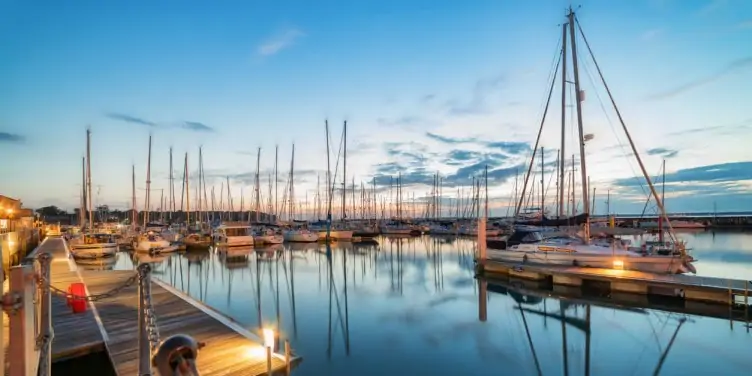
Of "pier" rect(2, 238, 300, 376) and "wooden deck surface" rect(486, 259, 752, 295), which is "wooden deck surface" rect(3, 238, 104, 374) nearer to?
"pier" rect(2, 238, 300, 376)

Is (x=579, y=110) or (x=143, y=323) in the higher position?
(x=579, y=110)

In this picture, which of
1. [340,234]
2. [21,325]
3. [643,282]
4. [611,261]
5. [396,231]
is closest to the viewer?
[21,325]

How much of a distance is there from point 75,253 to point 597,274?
1570 inches

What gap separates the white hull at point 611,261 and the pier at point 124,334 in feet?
56.7

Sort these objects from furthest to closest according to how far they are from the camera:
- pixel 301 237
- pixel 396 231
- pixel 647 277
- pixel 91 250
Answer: pixel 396 231, pixel 301 237, pixel 91 250, pixel 647 277

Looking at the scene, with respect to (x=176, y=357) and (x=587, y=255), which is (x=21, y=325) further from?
(x=587, y=255)

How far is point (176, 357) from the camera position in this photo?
3414 millimetres

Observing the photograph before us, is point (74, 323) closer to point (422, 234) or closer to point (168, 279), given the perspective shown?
point (168, 279)

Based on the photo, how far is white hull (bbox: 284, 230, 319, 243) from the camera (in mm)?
51625

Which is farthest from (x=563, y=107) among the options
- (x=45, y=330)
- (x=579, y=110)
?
(x=45, y=330)

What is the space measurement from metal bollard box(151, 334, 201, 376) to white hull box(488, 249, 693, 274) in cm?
2315

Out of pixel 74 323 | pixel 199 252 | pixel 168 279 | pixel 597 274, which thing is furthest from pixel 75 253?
pixel 597 274

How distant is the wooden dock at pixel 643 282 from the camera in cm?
1688

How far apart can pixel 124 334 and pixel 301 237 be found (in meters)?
41.3
